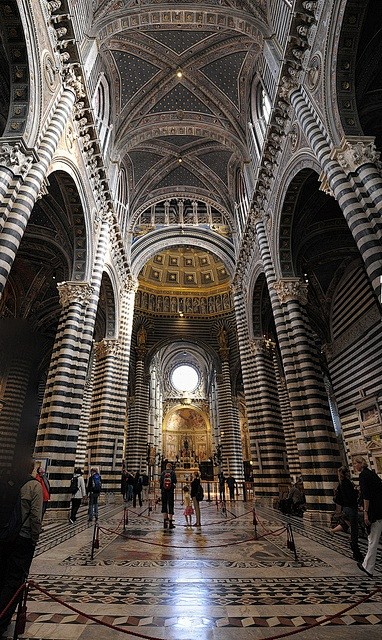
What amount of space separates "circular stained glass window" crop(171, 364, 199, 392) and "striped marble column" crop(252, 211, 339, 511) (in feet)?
121

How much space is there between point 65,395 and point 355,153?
420 inches

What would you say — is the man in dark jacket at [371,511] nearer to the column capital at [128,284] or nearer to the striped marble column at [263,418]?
the striped marble column at [263,418]

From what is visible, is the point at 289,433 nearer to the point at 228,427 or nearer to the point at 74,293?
the point at 228,427

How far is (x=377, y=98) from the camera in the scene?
10.1 meters

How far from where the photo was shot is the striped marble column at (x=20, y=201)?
7359 millimetres

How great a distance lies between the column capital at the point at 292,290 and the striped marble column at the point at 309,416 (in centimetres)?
9

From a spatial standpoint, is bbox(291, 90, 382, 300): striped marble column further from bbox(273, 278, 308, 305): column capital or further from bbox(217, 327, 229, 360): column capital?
bbox(217, 327, 229, 360): column capital

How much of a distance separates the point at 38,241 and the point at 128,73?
9829mm

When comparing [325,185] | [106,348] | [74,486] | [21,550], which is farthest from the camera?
[106,348]

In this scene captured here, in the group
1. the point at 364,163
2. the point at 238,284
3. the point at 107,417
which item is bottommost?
the point at 107,417

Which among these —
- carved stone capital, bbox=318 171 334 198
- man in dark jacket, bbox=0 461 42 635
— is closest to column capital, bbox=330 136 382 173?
carved stone capital, bbox=318 171 334 198

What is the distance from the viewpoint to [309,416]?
10.9m

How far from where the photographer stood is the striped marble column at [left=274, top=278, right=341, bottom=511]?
32.9 feet

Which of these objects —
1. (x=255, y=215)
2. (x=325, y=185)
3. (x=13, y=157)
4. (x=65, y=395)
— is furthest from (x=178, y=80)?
(x=65, y=395)
